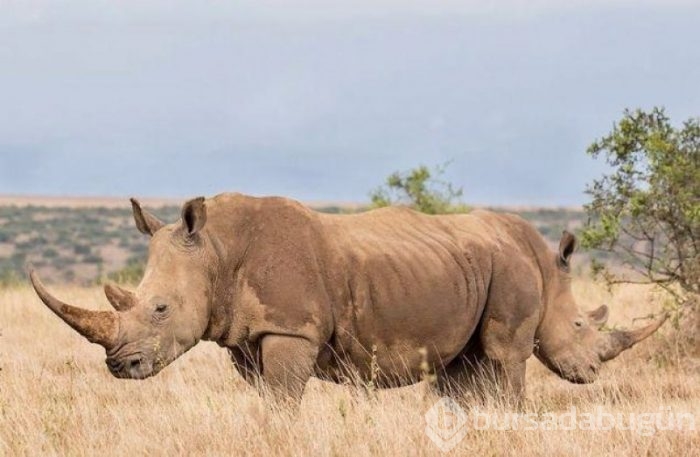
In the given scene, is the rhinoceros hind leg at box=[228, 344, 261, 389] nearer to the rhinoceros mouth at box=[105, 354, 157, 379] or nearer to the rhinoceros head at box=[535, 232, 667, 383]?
the rhinoceros mouth at box=[105, 354, 157, 379]

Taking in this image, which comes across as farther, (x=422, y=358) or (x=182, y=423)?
(x=422, y=358)

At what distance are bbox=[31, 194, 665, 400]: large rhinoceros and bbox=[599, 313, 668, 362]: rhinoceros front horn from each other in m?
1.03

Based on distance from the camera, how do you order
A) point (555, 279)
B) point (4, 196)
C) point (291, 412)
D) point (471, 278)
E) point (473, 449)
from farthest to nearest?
1. point (4, 196)
2. point (555, 279)
3. point (471, 278)
4. point (291, 412)
5. point (473, 449)

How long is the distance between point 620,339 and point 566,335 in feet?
2.22

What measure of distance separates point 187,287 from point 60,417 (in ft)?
3.76

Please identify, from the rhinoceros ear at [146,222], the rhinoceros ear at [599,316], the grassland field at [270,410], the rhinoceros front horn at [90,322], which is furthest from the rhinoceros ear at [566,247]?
the rhinoceros front horn at [90,322]

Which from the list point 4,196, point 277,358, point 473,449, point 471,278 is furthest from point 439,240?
point 4,196

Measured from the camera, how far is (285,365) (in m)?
8.34

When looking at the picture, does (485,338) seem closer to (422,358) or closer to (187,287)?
(422,358)

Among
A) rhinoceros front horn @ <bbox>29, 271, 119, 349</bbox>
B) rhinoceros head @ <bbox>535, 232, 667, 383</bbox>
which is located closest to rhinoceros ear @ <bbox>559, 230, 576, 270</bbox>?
rhinoceros head @ <bbox>535, 232, 667, 383</bbox>

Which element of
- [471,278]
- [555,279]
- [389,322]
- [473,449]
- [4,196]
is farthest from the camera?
[4,196]

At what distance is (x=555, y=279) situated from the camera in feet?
34.0
